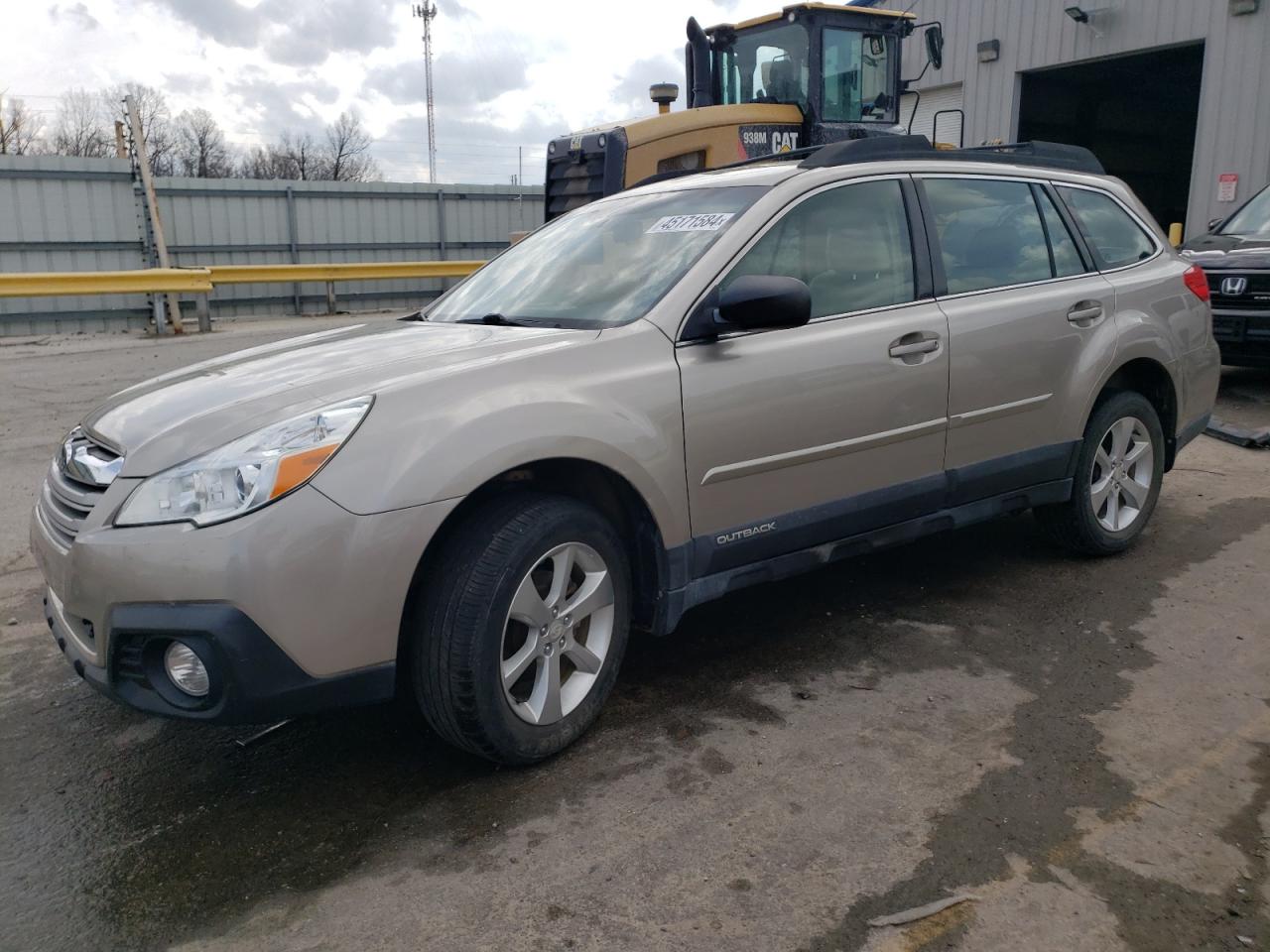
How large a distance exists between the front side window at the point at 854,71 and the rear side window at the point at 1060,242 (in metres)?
5.94

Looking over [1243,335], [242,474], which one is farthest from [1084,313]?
[1243,335]

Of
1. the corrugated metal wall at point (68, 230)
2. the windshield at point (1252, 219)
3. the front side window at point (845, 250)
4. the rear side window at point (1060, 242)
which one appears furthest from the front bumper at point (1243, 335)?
the corrugated metal wall at point (68, 230)

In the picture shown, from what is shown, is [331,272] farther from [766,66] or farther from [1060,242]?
[1060,242]

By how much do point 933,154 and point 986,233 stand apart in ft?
1.26

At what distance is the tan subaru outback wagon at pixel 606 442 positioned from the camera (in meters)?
2.63

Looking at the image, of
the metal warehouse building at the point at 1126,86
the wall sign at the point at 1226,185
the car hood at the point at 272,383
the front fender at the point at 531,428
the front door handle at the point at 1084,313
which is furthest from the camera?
the wall sign at the point at 1226,185

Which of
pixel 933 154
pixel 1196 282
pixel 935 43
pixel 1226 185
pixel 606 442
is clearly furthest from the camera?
pixel 1226 185

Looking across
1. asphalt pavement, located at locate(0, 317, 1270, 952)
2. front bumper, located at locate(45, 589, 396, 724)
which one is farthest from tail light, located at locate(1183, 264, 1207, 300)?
front bumper, located at locate(45, 589, 396, 724)

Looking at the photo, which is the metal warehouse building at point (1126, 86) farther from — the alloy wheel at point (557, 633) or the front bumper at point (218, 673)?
the front bumper at point (218, 673)

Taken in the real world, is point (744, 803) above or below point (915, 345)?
below

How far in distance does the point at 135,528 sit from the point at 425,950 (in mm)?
1246

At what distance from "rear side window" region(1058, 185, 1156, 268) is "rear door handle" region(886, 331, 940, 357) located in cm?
129

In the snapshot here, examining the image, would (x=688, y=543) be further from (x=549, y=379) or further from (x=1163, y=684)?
(x=1163, y=684)

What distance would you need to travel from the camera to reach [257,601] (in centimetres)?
254
